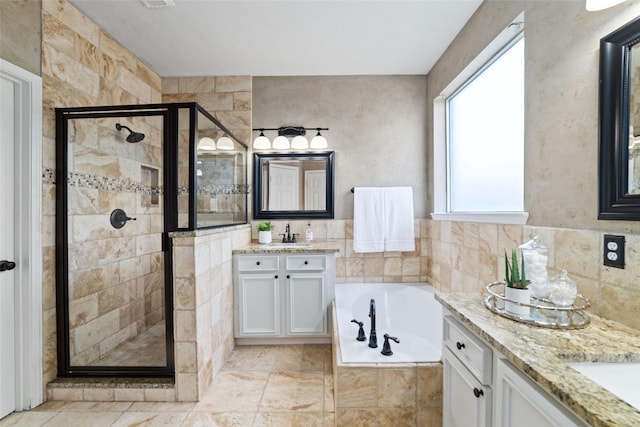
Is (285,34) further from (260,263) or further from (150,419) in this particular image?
(150,419)

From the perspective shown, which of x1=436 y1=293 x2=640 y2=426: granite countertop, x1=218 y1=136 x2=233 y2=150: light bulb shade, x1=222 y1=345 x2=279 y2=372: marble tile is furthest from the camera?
x1=218 y1=136 x2=233 y2=150: light bulb shade

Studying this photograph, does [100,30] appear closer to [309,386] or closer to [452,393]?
[309,386]

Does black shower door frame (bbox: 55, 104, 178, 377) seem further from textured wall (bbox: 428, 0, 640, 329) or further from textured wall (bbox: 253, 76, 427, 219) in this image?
textured wall (bbox: 428, 0, 640, 329)

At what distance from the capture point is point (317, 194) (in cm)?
307

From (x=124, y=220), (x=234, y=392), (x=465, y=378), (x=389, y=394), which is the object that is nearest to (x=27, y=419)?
(x=234, y=392)

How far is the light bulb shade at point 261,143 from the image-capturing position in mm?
3039

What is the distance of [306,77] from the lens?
3062 mm

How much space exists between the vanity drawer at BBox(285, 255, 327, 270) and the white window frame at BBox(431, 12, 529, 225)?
1.20 m

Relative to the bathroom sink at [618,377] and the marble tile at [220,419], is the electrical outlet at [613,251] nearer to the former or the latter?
the bathroom sink at [618,377]

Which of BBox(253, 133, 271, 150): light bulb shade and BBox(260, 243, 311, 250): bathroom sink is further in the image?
BBox(253, 133, 271, 150): light bulb shade

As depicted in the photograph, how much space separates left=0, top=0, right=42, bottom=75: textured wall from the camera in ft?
5.24

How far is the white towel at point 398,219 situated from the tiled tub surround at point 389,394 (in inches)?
59.1

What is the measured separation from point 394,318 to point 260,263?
131 cm

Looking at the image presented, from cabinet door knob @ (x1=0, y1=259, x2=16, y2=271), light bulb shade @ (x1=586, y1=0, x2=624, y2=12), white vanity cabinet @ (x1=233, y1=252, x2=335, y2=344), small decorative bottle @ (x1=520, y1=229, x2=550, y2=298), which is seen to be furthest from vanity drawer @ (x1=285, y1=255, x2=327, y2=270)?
light bulb shade @ (x1=586, y1=0, x2=624, y2=12)
